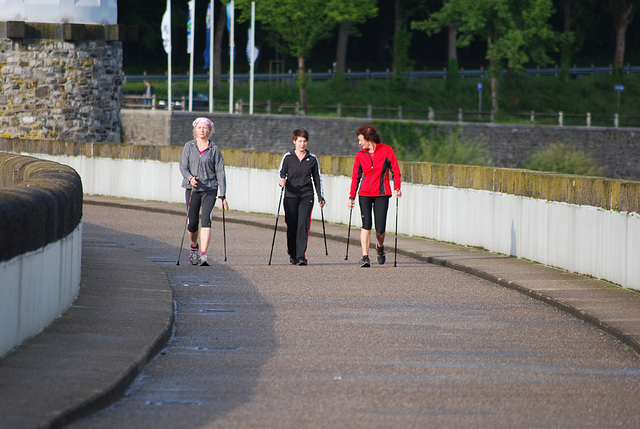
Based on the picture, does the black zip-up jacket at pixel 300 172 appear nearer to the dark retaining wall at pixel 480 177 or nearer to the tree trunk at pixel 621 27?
the dark retaining wall at pixel 480 177

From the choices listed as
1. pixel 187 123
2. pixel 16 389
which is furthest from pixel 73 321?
pixel 187 123

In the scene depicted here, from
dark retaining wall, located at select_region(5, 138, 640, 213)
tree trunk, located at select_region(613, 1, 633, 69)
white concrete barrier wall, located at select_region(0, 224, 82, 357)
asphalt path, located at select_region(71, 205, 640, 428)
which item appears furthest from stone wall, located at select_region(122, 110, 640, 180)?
white concrete barrier wall, located at select_region(0, 224, 82, 357)

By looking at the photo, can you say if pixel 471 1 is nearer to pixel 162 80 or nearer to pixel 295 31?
pixel 295 31

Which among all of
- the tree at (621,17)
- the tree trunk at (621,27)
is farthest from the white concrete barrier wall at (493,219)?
the tree at (621,17)

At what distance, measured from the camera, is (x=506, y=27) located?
2574 inches

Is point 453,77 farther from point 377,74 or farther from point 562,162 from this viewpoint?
point 562,162

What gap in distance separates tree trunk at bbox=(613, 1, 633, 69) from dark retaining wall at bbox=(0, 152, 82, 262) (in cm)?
6864

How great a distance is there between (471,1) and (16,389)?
59561mm

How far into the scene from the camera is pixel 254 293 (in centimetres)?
1262

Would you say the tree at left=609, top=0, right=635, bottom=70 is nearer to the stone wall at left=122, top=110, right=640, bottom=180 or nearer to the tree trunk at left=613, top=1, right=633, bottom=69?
the tree trunk at left=613, top=1, right=633, bottom=69

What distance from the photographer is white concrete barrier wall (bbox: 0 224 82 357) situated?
8.03m

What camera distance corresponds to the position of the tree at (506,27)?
210 feet

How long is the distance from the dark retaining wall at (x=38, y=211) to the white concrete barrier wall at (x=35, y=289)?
0.09 metres

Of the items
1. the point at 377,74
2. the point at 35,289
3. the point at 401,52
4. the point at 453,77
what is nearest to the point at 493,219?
the point at 35,289
